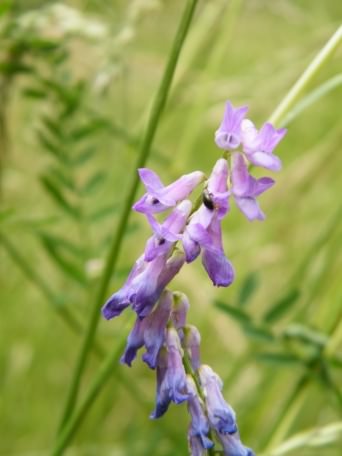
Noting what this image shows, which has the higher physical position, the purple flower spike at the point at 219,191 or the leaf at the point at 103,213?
the leaf at the point at 103,213

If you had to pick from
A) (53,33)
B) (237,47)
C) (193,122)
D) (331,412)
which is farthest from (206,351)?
(237,47)

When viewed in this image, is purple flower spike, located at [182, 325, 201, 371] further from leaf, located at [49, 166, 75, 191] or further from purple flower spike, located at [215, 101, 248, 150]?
leaf, located at [49, 166, 75, 191]

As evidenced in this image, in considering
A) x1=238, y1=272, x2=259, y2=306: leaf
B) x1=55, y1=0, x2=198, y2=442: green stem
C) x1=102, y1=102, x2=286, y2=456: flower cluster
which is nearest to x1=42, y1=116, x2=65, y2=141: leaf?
x1=238, y1=272, x2=259, y2=306: leaf

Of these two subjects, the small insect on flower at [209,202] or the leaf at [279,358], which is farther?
the leaf at [279,358]

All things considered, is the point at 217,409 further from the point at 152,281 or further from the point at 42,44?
the point at 42,44

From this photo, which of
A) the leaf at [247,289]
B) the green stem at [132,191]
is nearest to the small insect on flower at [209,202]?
the green stem at [132,191]

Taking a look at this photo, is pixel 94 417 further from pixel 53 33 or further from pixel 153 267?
pixel 153 267

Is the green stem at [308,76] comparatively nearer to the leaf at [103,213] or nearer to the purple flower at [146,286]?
the purple flower at [146,286]
